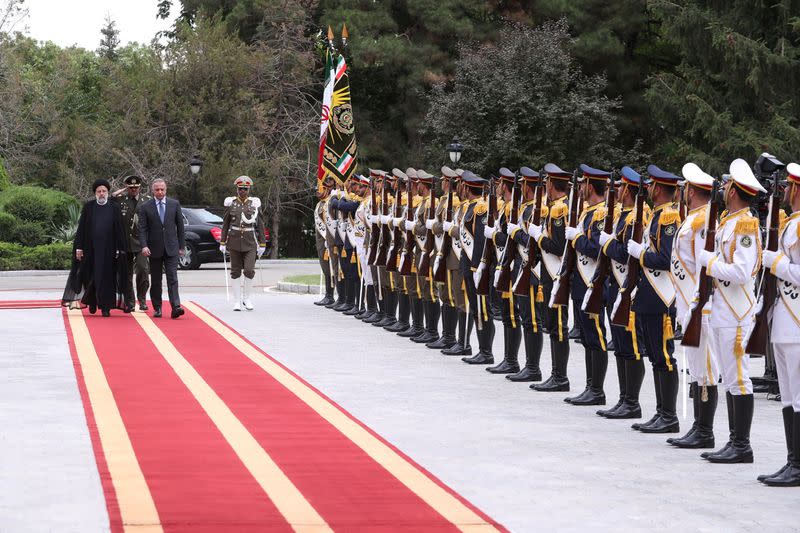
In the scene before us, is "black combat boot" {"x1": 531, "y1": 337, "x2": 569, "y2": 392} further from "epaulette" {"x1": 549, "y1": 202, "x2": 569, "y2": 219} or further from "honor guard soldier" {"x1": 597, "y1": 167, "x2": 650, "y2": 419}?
"honor guard soldier" {"x1": 597, "y1": 167, "x2": 650, "y2": 419}

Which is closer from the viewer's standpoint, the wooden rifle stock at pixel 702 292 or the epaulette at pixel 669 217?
the wooden rifle stock at pixel 702 292

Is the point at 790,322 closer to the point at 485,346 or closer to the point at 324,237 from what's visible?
the point at 485,346

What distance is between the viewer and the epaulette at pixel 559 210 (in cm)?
1251

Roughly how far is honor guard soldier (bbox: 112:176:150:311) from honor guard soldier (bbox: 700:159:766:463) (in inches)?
483

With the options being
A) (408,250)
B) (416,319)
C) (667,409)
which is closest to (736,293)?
(667,409)

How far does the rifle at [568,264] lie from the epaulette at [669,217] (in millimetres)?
1636

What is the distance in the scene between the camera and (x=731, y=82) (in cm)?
4078

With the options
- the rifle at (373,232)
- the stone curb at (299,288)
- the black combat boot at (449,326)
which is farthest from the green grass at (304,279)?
the black combat boot at (449,326)

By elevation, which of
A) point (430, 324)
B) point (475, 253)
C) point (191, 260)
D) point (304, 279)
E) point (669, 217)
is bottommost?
point (430, 324)

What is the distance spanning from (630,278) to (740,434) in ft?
5.99

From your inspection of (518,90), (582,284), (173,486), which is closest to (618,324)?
(582,284)

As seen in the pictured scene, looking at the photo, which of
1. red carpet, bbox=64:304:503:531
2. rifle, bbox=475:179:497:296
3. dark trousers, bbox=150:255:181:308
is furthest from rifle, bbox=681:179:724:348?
dark trousers, bbox=150:255:181:308

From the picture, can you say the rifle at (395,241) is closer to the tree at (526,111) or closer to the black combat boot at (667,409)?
the black combat boot at (667,409)

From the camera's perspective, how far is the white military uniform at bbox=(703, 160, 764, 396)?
895cm
